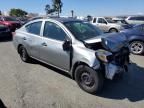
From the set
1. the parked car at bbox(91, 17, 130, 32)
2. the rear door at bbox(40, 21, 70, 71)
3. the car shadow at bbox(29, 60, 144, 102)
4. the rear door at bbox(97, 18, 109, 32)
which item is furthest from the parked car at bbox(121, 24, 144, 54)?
the rear door at bbox(97, 18, 109, 32)

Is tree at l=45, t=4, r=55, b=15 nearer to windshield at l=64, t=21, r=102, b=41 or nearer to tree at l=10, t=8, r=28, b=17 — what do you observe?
tree at l=10, t=8, r=28, b=17

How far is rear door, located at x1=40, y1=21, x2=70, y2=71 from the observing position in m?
5.39

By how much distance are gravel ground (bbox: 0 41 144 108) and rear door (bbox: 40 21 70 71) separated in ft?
1.63

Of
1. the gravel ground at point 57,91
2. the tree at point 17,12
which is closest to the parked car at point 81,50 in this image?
the gravel ground at point 57,91

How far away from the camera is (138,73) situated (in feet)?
20.9

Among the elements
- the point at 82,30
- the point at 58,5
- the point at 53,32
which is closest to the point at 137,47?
the point at 82,30

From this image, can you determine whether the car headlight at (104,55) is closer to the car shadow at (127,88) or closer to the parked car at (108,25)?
the car shadow at (127,88)

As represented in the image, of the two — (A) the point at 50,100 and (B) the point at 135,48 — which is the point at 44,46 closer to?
(A) the point at 50,100

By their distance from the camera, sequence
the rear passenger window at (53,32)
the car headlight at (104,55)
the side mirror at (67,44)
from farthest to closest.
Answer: the rear passenger window at (53,32), the side mirror at (67,44), the car headlight at (104,55)

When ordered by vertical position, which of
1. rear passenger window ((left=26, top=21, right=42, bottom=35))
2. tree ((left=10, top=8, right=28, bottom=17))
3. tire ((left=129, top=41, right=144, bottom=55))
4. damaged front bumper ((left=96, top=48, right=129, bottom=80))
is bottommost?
tree ((left=10, top=8, right=28, bottom=17))

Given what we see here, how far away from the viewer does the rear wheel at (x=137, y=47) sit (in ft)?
29.3

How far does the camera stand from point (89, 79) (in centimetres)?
487

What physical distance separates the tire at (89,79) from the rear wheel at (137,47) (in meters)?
4.74

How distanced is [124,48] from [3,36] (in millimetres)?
10314
